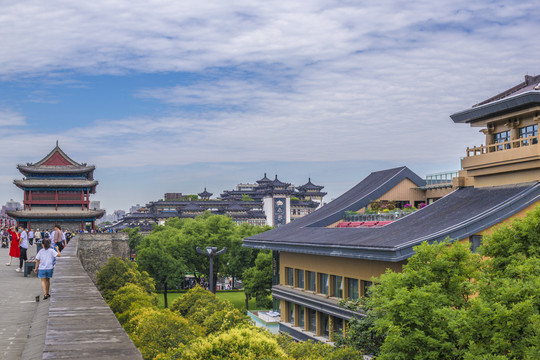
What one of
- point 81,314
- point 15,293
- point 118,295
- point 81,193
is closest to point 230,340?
point 81,314

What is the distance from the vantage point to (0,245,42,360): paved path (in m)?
10.7

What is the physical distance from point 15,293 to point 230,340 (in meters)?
10.1

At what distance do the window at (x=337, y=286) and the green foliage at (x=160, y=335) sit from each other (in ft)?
47.2

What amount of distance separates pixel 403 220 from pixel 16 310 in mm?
19167

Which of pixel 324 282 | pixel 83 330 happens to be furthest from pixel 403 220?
pixel 83 330

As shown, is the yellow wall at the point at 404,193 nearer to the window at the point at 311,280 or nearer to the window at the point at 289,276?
the window at the point at 289,276

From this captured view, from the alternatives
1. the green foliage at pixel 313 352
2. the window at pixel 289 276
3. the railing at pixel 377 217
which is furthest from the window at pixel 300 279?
the green foliage at pixel 313 352

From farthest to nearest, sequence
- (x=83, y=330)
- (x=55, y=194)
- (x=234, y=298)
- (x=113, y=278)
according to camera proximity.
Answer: (x=55, y=194) < (x=234, y=298) < (x=113, y=278) < (x=83, y=330)

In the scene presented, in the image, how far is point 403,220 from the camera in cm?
2933

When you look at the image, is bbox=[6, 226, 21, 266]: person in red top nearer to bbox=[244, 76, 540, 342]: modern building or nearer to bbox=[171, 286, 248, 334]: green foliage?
bbox=[171, 286, 248, 334]: green foliage

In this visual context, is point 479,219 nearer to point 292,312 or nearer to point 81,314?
point 292,312

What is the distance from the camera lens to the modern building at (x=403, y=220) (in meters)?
24.8

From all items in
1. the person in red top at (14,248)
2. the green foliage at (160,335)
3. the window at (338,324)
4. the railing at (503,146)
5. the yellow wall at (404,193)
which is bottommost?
the window at (338,324)

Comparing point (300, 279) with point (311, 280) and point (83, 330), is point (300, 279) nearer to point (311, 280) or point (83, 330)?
point (311, 280)
